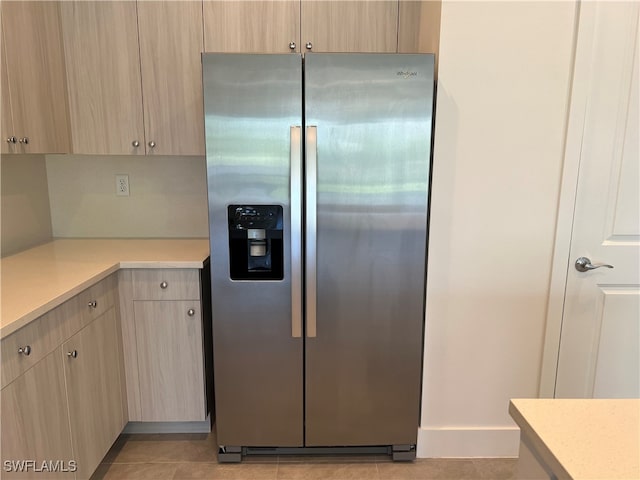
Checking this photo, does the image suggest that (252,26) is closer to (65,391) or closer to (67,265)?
(67,265)

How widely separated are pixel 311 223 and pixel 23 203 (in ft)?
5.09

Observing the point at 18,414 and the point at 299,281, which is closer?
the point at 18,414

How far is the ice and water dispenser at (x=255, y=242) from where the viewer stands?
1.86 meters

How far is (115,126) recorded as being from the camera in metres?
2.26

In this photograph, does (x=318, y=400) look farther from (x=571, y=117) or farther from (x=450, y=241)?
(x=571, y=117)

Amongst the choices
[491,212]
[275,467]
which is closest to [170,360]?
[275,467]

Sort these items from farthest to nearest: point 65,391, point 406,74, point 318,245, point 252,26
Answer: point 252,26
point 318,245
point 406,74
point 65,391

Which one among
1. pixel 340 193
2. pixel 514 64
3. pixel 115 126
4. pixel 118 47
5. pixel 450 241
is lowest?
pixel 450 241

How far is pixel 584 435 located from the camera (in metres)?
0.79

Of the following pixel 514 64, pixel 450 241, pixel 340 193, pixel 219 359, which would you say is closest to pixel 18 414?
pixel 219 359

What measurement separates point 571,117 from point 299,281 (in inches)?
50.9

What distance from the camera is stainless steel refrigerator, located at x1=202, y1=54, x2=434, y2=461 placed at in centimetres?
178

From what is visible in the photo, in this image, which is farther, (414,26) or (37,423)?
(414,26)

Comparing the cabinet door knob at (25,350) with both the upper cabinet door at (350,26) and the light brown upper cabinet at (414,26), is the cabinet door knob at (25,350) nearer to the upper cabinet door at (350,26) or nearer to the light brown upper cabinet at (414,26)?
the upper cabinet door at (350,26)
